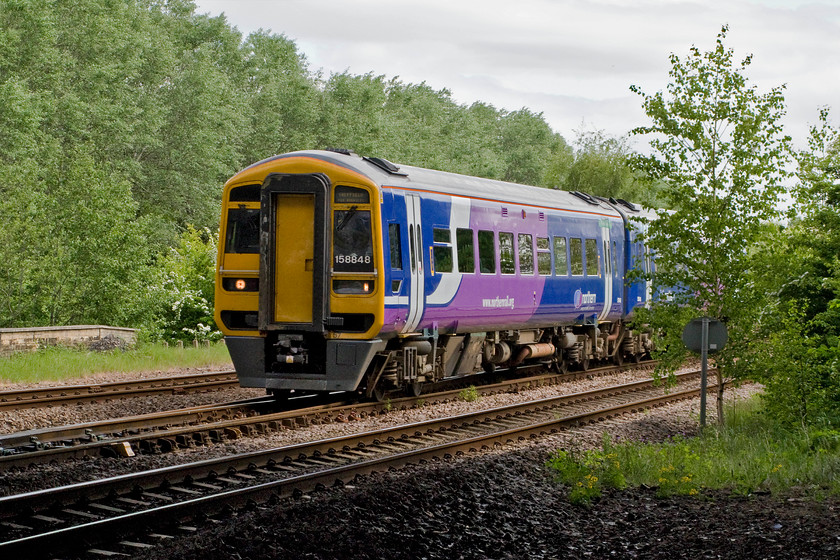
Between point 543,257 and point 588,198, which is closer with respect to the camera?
point 543,257

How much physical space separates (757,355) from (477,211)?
4905 millimetres

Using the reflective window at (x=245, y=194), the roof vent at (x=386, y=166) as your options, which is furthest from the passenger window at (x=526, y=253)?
the reflective window at (x=245, y=194)

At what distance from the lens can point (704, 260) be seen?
47.3ft

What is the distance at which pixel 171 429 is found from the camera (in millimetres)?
11789

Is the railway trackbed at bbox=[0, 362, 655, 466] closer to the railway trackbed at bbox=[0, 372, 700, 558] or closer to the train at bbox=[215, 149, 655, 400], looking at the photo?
the train at bbox=[215, 149, 655, 400]

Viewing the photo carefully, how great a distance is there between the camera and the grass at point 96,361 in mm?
17109

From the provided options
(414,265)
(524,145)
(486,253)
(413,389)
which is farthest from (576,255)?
(524,145)

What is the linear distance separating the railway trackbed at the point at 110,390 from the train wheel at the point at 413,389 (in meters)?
3.13

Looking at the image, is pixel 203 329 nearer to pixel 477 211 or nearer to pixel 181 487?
pixel 477 211

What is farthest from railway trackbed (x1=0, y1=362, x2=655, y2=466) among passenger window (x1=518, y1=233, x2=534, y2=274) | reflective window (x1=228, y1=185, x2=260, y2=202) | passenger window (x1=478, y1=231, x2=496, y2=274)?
passenger window (x1=518, y1=233, x2=534, y2=274)

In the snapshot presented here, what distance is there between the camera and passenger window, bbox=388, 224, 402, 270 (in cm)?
1408

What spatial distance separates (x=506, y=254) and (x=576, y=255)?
291 centimetres

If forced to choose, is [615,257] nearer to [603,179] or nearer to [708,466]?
[708,466]

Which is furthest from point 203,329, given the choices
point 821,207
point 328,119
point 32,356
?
point 328,119
